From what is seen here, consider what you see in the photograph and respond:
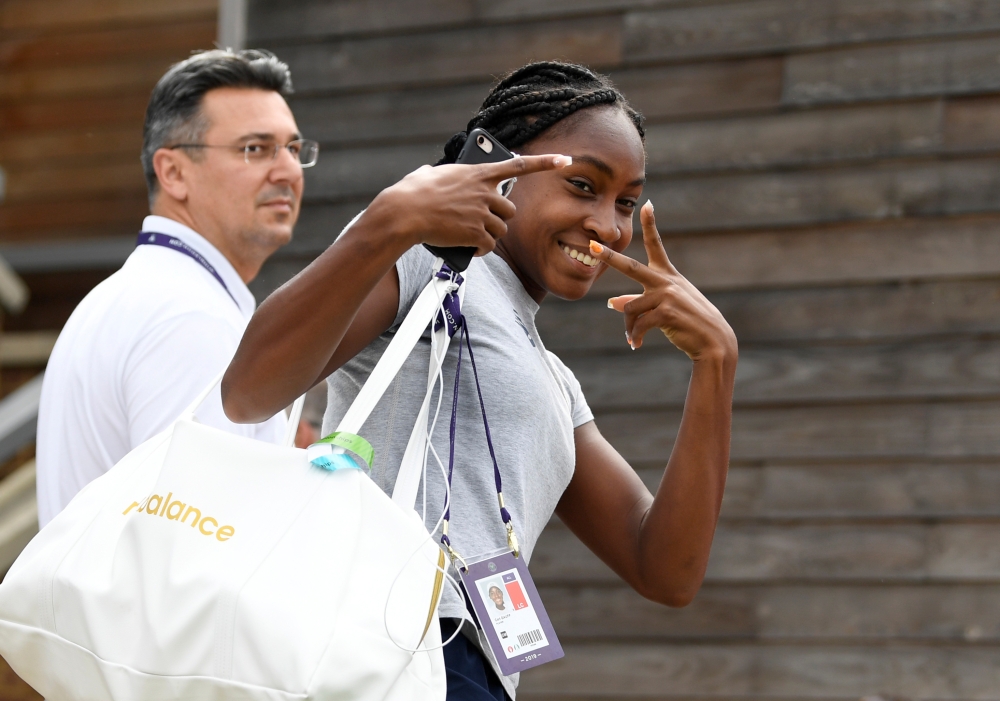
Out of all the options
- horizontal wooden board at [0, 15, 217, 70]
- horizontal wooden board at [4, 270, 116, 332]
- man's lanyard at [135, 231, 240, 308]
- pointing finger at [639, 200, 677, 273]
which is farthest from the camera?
horizontal wooden board at [4, 270, 116, 332]

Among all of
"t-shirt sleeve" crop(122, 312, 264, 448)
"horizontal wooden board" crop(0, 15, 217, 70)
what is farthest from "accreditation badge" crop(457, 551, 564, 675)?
"horizontal wooden board" crop(0, 15, 217, 70)

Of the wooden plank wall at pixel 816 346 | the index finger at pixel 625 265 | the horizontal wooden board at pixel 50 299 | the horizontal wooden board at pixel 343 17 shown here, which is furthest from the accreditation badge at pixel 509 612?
the horizontal wooden board at pixel 50 299

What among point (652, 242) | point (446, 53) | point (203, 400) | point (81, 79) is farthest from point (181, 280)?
point (81, 79)

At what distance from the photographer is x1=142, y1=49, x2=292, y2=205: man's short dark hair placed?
2750mm

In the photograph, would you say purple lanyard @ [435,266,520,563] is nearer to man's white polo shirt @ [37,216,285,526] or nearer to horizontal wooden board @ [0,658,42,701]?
man's white polo shirt @ [37,216,285,526]

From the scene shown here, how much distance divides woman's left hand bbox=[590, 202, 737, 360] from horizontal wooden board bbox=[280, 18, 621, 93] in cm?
267

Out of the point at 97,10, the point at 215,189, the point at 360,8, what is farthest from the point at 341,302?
the point at 97,10

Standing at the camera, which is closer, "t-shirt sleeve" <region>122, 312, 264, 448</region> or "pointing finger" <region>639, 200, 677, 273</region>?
"pointing finger" <region>639, 200, 677, 273</region>

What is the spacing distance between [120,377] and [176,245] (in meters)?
0.43

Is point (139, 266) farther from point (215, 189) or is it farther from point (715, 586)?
point (715, 586)

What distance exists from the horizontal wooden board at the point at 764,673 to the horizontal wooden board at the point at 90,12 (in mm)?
3440

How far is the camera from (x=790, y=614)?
362 centimetres

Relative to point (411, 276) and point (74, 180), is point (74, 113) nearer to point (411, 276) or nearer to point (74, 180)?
point (74, 180)

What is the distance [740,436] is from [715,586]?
0.52 meters
